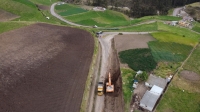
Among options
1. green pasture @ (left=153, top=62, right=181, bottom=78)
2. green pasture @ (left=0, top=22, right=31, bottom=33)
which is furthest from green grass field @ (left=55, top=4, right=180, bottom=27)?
green pasture @ (left=153, top=62, right=181, bottom=78)

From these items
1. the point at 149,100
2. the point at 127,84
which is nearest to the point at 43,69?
the point at 127,84

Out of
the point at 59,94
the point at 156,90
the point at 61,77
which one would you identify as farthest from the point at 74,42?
the point at 156,90

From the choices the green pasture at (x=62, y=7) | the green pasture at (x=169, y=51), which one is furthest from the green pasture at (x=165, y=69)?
the green pasture at (x=62, y=7)

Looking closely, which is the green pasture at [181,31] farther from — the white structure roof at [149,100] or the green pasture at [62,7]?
the green pasture at [62,7]

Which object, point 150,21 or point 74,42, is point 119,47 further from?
point 150,21

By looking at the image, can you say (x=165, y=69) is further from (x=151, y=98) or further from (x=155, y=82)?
(x=151, y=98)

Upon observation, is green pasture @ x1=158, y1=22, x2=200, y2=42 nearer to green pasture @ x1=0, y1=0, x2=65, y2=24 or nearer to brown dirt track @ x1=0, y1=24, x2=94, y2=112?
brown dirt track @ x1=0, y1=24, x2=94, y2=112
